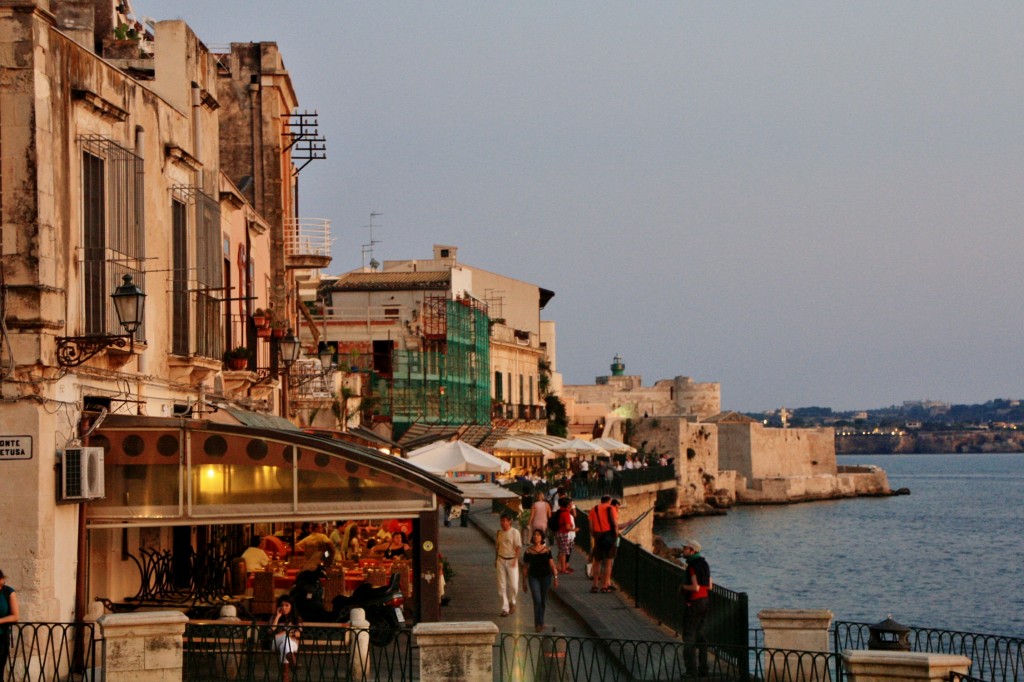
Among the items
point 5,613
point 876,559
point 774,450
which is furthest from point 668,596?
point 774,450

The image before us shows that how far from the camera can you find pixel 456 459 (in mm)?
27984

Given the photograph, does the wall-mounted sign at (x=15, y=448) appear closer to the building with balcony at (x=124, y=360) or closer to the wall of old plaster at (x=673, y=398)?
the building with balcony at (x=124, y=360)

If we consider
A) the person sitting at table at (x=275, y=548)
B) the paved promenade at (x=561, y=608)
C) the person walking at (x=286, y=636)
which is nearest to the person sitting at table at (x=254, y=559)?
the person sitting at table at (x=275, y=548)

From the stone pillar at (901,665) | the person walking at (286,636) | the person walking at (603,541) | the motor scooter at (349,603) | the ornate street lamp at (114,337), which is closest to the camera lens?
the stone pillar at (901,665)

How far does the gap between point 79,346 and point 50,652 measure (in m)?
2.82

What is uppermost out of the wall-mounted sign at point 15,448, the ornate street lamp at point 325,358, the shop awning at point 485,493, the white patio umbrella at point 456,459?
the ornate street lamp at point 325,358

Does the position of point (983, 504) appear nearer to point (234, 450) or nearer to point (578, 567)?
point (578, 567)

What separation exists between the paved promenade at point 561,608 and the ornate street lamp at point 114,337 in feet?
21.5

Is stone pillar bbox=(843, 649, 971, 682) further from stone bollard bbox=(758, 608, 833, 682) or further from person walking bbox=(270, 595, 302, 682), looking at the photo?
person walking bbox=(270, 595, 302, 682)

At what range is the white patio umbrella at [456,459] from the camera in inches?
1086

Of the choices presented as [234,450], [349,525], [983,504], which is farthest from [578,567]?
[983,504]

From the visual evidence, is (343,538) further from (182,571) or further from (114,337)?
(114,337)

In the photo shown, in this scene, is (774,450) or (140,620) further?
(774,450)

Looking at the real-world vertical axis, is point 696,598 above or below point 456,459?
below
